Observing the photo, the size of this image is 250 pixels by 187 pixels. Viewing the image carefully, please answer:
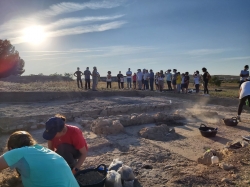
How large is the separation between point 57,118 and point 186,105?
9544 millimetres

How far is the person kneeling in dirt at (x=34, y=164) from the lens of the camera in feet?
7.38

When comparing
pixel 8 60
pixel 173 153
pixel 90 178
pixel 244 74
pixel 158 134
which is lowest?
pixel 173 153

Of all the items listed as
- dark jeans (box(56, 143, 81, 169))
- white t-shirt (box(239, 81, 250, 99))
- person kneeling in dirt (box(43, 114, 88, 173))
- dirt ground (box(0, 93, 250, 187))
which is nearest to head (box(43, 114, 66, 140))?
person kneeling in dirt (box(43, 114, 88, 173))

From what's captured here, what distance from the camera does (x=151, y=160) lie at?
4.87 metres

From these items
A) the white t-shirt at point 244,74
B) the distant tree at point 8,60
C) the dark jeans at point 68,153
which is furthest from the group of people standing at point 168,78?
the distant tree at point 8,60

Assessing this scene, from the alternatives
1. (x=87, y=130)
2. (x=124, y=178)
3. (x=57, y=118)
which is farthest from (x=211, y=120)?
A: (x=57, y=118)

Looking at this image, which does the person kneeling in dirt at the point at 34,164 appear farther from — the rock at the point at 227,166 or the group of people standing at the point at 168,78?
the group of people standing at the point at 168,78

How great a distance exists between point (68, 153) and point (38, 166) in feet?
4.44

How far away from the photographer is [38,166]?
7.47 ft

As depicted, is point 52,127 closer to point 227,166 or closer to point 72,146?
point 72,146

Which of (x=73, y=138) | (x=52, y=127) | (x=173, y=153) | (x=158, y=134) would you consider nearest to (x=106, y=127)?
(x=158, y=134)

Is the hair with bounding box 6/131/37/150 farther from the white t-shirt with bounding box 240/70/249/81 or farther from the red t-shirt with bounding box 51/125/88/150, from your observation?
the white t-shirt with bounding box 240/70/249/81

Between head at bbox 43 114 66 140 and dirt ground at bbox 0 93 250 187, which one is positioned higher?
head at bbox 43 114 66 140

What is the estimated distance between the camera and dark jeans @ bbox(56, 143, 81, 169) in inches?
141
